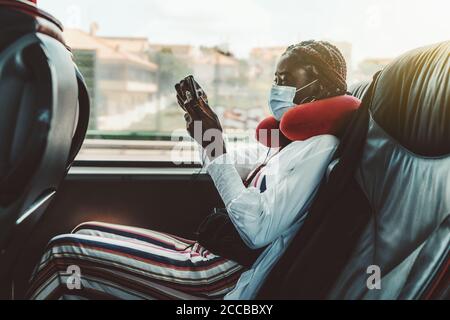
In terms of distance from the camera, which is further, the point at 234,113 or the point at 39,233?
the point at 234,113

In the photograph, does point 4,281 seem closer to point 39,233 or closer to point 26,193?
point 26,193

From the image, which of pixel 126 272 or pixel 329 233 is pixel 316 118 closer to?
pixel 329 233

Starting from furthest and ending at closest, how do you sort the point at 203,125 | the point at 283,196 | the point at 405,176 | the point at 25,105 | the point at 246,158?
Answer: the point at 246,158 < the point at 203,125 < the point at 283,196 < the point at 405,176 < the point at 25,105

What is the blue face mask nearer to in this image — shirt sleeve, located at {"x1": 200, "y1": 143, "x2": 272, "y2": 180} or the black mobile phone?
the black mobile phone

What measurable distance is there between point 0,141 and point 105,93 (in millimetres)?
1461

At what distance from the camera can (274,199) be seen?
1.25 meters

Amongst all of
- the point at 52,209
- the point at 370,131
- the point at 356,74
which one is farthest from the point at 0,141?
the point at 356,74

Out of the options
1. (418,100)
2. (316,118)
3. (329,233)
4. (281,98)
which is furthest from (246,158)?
(418,100)

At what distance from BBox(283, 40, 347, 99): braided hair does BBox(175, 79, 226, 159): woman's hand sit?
0.98 ft

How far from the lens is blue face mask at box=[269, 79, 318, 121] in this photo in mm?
1399

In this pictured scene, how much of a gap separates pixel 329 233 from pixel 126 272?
566 millimetres

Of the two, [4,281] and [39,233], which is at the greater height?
[4,281]

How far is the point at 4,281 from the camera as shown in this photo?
1.14 metres

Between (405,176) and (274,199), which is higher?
(405,176)
